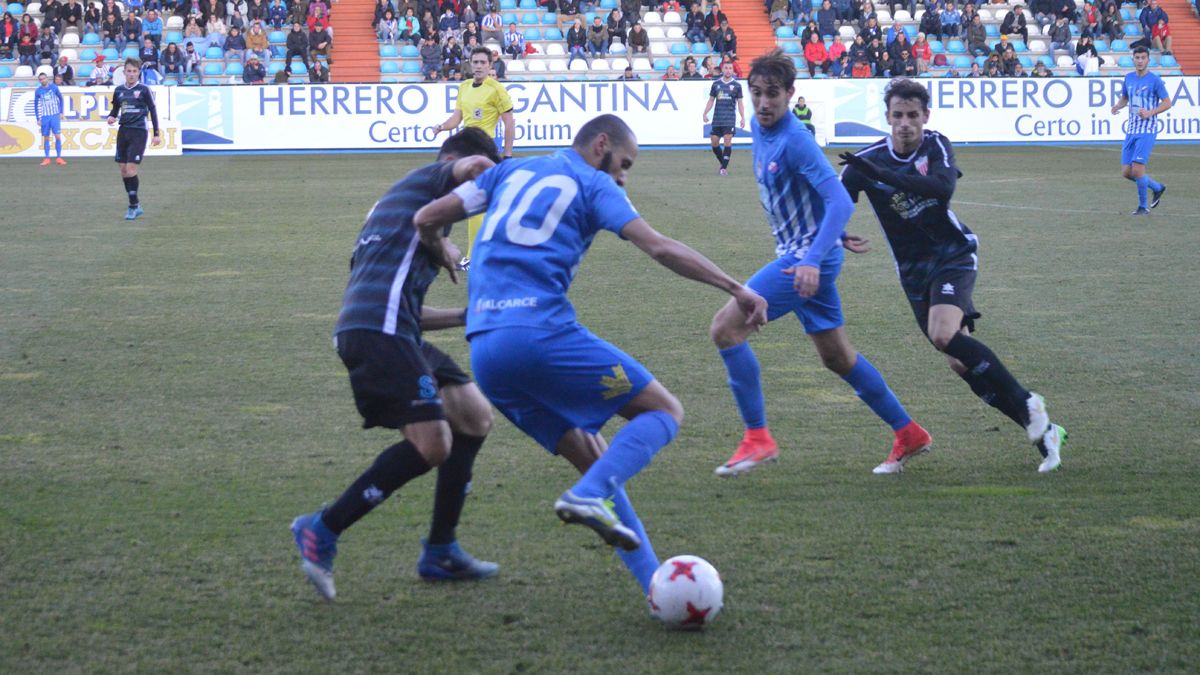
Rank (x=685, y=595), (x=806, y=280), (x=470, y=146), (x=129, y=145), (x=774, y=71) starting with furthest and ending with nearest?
(x=129, y=145), (x=774, y=71), (x=806, y=280), (x=470, y=146), (x=685, y=595)

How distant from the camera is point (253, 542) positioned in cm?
510

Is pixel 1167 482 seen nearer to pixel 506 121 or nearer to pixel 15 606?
pixel 15 606

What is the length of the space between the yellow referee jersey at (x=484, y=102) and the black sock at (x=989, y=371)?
9.00 meters

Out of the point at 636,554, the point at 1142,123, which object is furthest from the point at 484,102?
the point at 636,554

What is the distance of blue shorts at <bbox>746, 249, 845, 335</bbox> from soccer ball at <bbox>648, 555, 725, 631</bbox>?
2255 millimetres

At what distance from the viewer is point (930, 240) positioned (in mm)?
6594

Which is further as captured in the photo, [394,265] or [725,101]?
[725,101]

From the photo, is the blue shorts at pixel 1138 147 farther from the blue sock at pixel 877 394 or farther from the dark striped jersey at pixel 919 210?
the blue sock at pixel 877 394

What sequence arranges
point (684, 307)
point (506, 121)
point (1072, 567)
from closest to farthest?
1. point (1072, 567)
2. point (684, 307)
3. point (506, 121)

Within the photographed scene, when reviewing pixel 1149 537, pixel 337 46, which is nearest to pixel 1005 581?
pixel 1149 537

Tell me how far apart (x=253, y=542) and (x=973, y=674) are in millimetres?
2615

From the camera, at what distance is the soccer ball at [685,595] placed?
419 cm

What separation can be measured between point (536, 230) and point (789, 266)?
2.16 meters

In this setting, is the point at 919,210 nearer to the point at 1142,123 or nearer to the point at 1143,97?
the point at 1142,123
